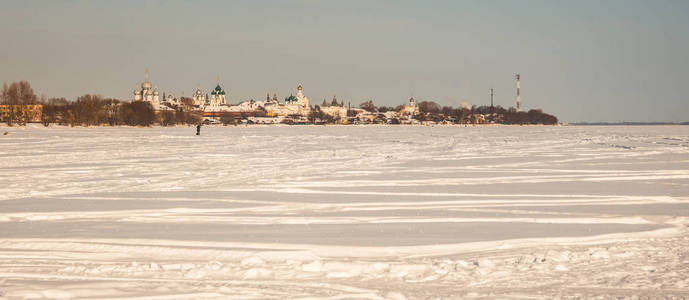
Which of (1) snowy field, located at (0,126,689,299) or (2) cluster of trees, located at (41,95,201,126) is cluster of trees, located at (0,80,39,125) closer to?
(2) cluster of trees, located at (41,95,201,126)

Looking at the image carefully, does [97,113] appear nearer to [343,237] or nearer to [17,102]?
[17,102]

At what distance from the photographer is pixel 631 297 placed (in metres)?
3.91

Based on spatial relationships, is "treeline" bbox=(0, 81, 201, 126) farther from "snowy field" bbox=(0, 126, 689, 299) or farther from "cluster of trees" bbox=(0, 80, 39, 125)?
"snowy field" bbox=(0, 126, 689, 299)

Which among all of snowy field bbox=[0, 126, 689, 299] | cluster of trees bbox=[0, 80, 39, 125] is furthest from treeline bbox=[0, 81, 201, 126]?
snowy field bbox=[0, 126, 689, 299]

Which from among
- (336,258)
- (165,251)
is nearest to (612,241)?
(336,258)

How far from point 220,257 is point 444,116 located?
197m

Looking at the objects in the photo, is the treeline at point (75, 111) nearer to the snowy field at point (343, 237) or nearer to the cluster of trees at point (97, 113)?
the cluster of trees at point (97, 113)

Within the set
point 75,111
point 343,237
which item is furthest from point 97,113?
point 343,237

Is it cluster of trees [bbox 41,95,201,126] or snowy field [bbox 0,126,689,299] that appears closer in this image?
snowy field [bbox 0,126,689,299]

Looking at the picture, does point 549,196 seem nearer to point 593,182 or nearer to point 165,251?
point 593,182

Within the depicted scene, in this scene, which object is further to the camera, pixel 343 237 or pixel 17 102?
pixel 17 102

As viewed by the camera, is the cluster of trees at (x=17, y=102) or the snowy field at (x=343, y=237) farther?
the cluster of trees at (x=17, y=102)

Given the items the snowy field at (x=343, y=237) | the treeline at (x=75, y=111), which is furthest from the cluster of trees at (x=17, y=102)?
the snowy field at (x=343, y=237)

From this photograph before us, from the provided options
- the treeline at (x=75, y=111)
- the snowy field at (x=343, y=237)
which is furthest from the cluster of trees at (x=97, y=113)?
the snowy field at (x=343, y=237)
